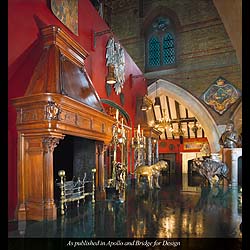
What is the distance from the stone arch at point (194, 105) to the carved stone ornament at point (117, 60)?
4224 mm

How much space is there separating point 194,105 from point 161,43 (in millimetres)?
2542

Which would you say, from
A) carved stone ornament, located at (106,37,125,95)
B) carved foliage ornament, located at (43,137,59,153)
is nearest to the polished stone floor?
carved foliage ornament, located at (43,137,59,153)

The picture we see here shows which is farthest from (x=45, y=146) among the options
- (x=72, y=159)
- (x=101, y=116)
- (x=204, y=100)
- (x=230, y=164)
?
(x=204, y=100)

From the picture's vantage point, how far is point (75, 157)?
13.4ft

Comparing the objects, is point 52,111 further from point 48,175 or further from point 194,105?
point 194,105

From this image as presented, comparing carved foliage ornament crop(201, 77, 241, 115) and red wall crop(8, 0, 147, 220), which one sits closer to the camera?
red wall crop(8, 0, 147, 220)

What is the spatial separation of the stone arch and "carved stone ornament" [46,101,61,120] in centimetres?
765

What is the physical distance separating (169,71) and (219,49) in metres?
1.85

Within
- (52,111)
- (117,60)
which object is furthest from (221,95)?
(52,111)

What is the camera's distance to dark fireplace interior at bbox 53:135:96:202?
13.0ft

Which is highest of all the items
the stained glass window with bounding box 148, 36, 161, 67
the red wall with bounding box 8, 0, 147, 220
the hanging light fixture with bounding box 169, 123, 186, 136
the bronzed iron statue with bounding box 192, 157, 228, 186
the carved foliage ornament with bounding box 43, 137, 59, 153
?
→ the stained glass window with bounding box 148, 36, 161, 67

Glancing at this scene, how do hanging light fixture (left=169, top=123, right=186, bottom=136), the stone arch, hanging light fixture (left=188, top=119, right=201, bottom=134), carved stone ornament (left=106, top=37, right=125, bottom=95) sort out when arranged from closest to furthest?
1. carved stone ornament (left=106, top=37, right=125, bottom=95)
2. the stone arch
3. hanging light fixture (left=188, top=119, right=201, bottom=134)
4. hanging light fixture (left=169, top=123, right=186, bottom=136)

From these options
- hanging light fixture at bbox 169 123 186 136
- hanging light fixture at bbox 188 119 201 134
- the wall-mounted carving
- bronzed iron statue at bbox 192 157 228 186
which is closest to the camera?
the wall-mounted carving

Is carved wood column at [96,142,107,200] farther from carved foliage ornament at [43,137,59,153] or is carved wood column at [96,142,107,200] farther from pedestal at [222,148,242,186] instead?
pedestal at [222,148,242,186]
